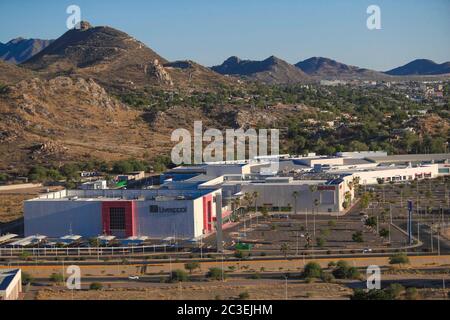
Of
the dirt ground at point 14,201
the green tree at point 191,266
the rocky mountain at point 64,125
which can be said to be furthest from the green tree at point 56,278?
the rocky mountain at point 64,125

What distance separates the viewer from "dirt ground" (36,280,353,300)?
22203mm

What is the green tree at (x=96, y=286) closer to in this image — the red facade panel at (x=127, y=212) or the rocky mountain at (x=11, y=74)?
the red facade panel at (x=127, y=212)

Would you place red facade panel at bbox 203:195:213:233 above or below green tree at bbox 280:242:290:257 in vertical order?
above

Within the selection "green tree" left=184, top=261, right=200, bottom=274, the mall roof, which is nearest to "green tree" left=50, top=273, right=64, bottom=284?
"green tree" left=184, top=261, right=200, bottom=274

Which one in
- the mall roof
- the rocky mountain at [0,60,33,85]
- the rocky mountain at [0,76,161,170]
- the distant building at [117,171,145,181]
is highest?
the rocky mountain at [0,60,33,85]

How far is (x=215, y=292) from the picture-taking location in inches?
917

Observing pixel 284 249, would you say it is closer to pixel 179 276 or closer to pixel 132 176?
pixel 179 276

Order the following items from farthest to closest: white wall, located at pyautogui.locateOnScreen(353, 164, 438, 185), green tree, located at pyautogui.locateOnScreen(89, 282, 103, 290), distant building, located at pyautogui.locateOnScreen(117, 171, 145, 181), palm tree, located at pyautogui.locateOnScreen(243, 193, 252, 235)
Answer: distant building, located at pyautogui.locateOnScreen(117, 171, 145, 181)
white wall, located at pyautogui.locateOnScreen(353, 164, 438, 185)
palm tree, located at pyautogui.locateOnScreen(243, 193, 252, 235)
green tree, located at pyautogui.locateOnScreen(89, 282, 103, 290)

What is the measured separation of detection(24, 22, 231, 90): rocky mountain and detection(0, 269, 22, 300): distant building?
2923 inches

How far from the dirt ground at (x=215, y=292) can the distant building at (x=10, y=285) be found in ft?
2.02

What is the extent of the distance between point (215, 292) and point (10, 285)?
531 cm

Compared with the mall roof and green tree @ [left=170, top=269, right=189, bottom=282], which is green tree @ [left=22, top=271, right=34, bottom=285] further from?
the mall roof

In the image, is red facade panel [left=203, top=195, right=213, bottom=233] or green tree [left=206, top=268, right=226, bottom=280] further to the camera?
red facade panel [left=203, top=195, right=213, bottom=233]

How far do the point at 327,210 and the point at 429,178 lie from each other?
1490 cm
